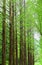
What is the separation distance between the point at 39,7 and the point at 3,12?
7742mm

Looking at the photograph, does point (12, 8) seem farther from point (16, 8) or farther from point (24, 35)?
point (24, 35)

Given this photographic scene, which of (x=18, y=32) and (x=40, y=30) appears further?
(x=18, y=32)

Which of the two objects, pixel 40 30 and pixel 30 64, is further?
pixel 30 64

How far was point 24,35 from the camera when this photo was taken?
22.4 meters

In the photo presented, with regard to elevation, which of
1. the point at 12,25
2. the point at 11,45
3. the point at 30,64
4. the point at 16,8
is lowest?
the point at 30,64

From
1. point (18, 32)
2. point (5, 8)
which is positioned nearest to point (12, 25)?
point (5, 8)

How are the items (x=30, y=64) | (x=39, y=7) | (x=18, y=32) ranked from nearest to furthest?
(x=39, y=7) < (x=18, y=32) < (x=30, y=64)

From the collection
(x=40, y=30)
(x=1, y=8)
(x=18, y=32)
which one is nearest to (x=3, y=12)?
(x=1, y=8)

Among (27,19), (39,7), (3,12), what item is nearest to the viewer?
(39,7)

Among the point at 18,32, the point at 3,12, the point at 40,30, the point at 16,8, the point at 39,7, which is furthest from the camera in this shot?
the point at 18,32

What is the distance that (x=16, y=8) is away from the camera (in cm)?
1798

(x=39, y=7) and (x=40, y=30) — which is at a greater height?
(x=39, y=7)

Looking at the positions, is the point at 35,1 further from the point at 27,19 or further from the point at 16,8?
the point at 16,8

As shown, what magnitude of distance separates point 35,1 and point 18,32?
1213 centimetres
